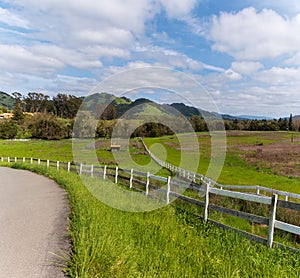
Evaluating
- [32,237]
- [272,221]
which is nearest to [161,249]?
[272,221]

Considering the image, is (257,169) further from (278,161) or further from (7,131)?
(7,131)

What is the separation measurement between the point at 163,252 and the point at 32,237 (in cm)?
290

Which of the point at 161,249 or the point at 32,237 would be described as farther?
the point at 32,237

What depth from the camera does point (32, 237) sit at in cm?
661

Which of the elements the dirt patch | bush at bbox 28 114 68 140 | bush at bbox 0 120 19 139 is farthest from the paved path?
bush at bbox 0 120 19 139

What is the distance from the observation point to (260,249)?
19.7 ft

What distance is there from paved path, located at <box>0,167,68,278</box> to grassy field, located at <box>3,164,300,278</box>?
1.07 feet

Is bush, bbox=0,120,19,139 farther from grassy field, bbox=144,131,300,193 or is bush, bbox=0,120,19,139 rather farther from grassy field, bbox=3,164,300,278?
grassy field, bbox=3,164,300,278

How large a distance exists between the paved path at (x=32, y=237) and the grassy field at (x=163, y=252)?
327 mm

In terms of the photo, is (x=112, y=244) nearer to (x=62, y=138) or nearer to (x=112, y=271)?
(x=112, y=271)

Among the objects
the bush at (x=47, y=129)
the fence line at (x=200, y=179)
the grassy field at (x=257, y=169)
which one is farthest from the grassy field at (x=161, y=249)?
the bush at (x=47, y=129)

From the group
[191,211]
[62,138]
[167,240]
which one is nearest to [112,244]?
[167,240]

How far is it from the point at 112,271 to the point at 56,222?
154 inches

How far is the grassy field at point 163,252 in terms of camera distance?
15.3 feet
